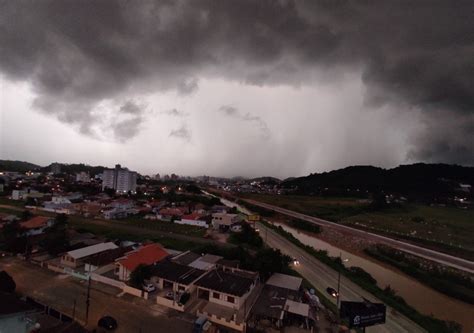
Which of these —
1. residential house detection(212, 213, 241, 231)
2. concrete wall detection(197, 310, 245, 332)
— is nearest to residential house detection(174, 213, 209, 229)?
residential house detection(212, 213, 241, 231)

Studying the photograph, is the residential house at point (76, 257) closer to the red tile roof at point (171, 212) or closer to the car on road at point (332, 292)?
the car on road at point (332, 292)

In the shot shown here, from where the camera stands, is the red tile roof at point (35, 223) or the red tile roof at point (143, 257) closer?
the red tile roof at point (143, 257)

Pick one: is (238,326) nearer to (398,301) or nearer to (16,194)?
(398,301)

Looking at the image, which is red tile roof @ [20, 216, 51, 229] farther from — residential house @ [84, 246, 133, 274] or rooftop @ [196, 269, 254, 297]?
rooftop @ [196, 269, 254, 297]

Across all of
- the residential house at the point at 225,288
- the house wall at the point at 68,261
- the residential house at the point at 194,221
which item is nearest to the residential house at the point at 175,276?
the residential house at the point at 225,288

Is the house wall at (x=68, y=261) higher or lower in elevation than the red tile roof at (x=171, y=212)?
lower

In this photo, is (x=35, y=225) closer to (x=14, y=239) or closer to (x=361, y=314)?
(x=14, y=239)
